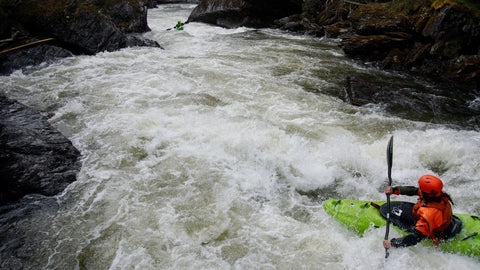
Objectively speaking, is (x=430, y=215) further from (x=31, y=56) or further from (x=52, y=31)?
(x=52, y=31)

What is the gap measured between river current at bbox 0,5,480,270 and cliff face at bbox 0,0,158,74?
73cm

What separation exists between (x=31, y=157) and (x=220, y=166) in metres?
3.00

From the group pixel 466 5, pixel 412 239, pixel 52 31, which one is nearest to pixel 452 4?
pixel 466 5

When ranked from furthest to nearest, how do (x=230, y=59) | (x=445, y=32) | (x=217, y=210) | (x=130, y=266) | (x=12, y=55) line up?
(x=230, y=59)
(x=445, y=32)
(x=12, y=55)
(x=217, y=210)
(x=130, y=266)

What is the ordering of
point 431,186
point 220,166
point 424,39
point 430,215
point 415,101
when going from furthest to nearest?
point 424,39 < point 415,101 < point 220,166 < point 430,215 < point 431,186

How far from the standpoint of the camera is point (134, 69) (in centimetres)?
975

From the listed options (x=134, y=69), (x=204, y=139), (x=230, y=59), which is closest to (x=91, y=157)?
(x=204, y=139)

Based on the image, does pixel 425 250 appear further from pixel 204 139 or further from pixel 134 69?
pixel 134 69

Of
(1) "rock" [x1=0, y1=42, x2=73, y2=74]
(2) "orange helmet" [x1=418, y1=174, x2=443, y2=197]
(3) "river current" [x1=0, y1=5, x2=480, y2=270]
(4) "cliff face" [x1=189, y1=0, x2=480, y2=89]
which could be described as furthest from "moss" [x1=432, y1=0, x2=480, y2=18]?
(1) "rock" [x1=0, y1=42, x2=73, y2=74]

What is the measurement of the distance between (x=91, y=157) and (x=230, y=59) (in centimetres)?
703

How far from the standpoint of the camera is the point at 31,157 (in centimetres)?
475

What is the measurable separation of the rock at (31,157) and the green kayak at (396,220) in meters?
4.19

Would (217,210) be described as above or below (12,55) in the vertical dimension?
below

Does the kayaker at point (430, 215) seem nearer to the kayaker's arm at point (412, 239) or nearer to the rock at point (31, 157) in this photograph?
the kayaker's arm at point (412, 239)
